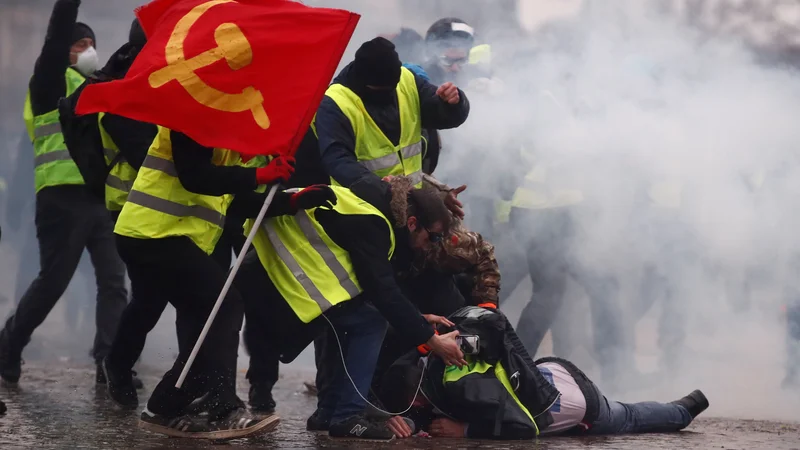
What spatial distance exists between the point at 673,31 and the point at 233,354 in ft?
13.3

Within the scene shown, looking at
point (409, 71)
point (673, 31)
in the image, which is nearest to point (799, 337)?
point (673, 31)

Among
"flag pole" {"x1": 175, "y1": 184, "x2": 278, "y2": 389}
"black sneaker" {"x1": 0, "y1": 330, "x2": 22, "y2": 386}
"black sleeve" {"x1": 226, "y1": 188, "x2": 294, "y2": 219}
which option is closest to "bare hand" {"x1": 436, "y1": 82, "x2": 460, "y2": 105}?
"black sleeve" {"x1": 226, "y1": 188, "x2": 294, "y2": 219}

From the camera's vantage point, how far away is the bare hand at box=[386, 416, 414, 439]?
194 inches

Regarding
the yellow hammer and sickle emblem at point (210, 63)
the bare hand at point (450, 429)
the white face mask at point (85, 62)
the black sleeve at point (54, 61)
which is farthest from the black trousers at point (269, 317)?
the white face mask at point (85, 62)

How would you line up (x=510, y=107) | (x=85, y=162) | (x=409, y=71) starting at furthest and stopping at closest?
(x=510, y=107) < (x=409, y=71) < (x=85, y=162)

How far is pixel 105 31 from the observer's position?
999cm

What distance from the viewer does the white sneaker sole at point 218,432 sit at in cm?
467

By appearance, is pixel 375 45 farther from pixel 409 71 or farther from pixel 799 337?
pixel 799 337

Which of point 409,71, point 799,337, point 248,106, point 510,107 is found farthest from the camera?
point 510,107

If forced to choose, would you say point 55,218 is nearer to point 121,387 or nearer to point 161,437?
point 121,387

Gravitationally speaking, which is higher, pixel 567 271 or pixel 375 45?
pixel 375 45

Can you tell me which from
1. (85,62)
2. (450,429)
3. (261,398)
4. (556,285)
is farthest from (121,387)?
(556,285)

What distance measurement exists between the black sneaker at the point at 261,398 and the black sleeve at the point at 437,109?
52.3 inches

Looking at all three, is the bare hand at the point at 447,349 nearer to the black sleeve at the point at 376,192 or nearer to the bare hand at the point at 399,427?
the bare hand at the point at 399,427
